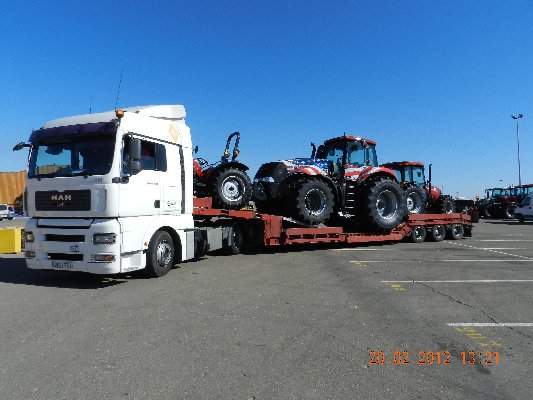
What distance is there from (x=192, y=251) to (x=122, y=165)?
2601 mm

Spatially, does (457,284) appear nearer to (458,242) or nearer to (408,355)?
(408,355)

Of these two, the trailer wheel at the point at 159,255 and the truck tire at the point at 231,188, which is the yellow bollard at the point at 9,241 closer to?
the truck tire at the point at 231,188

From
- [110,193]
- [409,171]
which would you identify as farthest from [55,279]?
[409,171]

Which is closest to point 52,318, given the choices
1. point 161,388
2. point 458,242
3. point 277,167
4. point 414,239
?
point 161,388

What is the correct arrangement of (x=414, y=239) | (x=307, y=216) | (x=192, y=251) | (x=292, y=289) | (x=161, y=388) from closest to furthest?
(x=161, y=388)
(x=292, y=289)
(x=192, y=251)
(x=307, y=216)
(x=414, y=239)

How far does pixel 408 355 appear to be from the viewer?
3.53 meters

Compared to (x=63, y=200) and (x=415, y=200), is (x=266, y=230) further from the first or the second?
(x=415, y=200)

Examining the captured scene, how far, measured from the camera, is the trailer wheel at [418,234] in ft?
41.4

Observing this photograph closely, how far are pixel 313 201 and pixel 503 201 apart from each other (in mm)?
23778

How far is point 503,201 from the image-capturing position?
27.5 metres

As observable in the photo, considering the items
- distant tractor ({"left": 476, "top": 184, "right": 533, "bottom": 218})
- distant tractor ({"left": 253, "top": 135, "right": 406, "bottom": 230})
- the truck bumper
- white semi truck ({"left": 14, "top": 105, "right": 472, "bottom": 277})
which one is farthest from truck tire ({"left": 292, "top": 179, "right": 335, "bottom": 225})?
distant tractor ({"left": 476, "top": 184, "right": 533, "bottom": 218})

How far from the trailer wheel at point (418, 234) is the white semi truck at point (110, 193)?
26.5 feet

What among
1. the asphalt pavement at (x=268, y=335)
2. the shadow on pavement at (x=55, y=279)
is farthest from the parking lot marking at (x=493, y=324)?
the shadow on pavement at (x=55, y=279)

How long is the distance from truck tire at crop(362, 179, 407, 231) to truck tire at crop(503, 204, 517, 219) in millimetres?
20678
